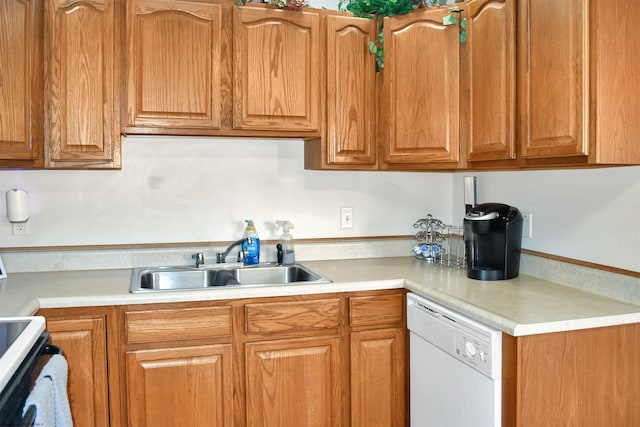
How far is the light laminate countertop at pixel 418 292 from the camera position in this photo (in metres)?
1.64

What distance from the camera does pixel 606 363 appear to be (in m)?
→ 1.66

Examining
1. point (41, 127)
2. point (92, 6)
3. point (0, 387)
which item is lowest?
point (0, 387)

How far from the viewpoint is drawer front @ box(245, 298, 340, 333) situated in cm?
206

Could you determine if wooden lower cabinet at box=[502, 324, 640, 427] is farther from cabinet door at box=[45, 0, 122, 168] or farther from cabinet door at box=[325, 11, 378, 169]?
cabinet door at box=[45, 0, 122, 168]

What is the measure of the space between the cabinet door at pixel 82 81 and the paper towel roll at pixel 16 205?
285 mm

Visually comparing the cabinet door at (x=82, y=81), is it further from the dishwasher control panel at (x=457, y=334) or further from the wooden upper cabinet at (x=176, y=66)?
the dishwasher control panel at (x=457, y=334)

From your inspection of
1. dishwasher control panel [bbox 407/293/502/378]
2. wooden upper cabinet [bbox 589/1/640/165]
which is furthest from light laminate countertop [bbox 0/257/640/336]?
wooden upper cabinet [bbox 589/1/640/165]

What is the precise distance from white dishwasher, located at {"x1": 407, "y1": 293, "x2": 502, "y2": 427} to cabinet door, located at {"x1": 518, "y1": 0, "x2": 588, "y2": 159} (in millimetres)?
636

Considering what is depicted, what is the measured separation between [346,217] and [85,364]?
140 cm

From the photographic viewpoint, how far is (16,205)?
2301mm

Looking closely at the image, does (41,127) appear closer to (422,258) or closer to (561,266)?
(422,258)

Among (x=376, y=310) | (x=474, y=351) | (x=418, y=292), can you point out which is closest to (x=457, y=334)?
(x=474, y=351)

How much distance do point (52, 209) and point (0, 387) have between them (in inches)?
57.4

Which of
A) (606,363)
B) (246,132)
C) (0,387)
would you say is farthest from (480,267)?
(0,387)
